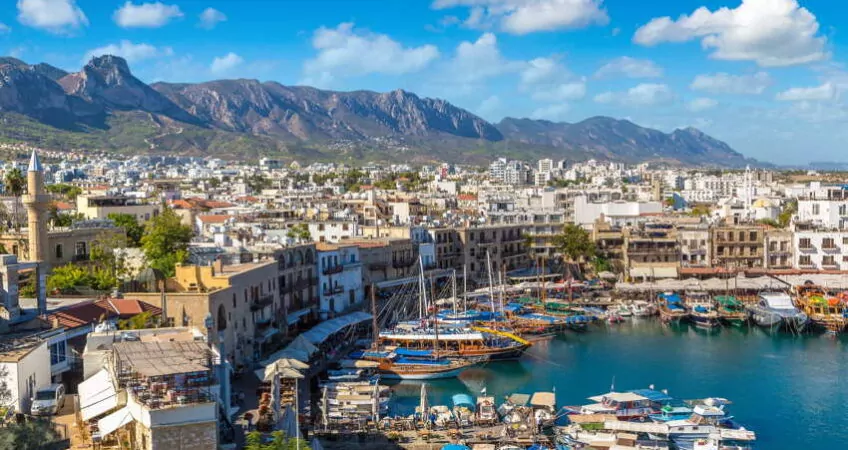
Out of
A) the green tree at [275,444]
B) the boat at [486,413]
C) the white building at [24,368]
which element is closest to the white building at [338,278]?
the boat at [486,413]

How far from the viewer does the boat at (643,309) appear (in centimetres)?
6344

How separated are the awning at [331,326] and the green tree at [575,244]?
2845 centimetres

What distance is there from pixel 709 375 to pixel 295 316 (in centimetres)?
2132

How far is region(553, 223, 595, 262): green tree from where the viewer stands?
76.2 meters

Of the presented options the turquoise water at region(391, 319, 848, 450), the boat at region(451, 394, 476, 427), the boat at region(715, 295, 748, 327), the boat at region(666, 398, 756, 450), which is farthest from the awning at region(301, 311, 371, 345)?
the boat at region(715, 295, 748, 327)

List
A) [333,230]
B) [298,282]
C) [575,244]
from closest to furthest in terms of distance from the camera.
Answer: [298,282] < [333,230] < [575,244]

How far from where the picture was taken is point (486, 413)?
111 feet

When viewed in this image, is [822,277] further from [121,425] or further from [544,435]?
[121,425]

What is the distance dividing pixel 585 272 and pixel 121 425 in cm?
6312

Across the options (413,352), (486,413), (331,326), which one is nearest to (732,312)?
(413,352)

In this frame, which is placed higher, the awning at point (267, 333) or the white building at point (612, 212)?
the white building at point (612, 212)

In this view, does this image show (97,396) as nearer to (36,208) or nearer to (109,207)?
(36,208)

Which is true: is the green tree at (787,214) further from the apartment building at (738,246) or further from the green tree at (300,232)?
the green tree at (300,232)

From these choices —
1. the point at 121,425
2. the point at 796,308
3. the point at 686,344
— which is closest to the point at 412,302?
the point at 686,344
